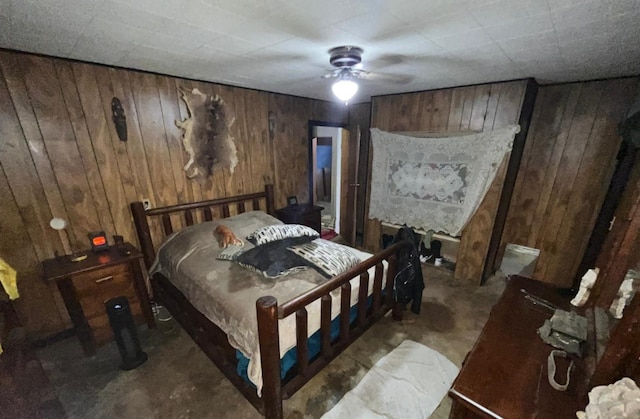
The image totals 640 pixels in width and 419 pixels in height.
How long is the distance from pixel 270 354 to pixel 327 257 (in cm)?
80

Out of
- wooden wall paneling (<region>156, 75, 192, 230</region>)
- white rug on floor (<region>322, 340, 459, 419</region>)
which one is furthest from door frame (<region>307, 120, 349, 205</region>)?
white rug on floor (<region>322, 340, 459, 419</region>)

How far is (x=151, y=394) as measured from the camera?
1.62 meters

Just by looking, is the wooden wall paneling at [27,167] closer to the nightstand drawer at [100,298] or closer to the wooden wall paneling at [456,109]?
the nightstand drawer at [100,298]

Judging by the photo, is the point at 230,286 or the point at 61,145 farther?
the point at 61,145

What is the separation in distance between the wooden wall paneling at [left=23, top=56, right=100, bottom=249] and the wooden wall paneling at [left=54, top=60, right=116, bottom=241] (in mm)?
25

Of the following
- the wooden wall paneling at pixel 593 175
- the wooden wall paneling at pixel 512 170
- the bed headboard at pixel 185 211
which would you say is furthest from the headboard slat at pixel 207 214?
the wooden wall paneling at pixel 593 175

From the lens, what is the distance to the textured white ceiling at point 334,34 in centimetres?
107

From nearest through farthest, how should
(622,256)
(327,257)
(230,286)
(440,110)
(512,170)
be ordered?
(622,256) → (230,286) → (327,257) → (512,170) → (440,110)

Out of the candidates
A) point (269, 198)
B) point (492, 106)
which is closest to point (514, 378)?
point (492, 106)

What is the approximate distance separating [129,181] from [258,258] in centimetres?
144

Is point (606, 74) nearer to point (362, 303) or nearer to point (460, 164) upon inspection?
point (460, 164)

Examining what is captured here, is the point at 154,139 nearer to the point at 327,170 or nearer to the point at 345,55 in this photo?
the point at 345,55

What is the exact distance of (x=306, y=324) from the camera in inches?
54.9

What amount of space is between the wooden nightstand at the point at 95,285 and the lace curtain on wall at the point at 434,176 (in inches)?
113
